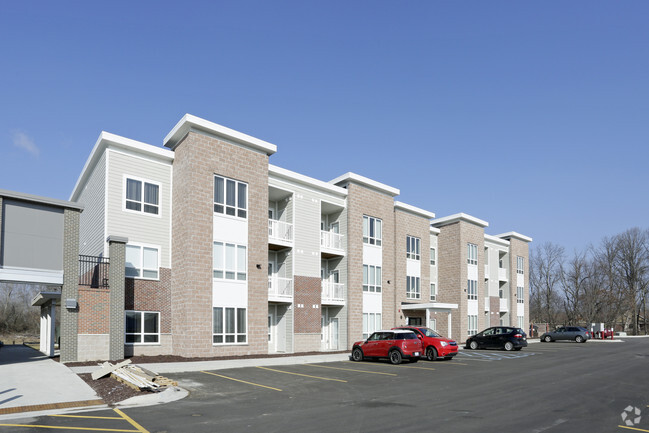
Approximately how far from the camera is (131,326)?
2306 centimetres

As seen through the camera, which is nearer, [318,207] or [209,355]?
[209,355]

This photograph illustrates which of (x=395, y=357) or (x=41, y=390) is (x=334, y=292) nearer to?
(x=395, y=357)

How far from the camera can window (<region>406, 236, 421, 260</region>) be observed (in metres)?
39.0

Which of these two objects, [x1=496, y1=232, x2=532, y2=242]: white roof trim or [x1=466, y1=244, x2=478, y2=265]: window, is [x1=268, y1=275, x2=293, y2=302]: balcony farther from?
[x1=496, y1=232, x2=532, y2=242]: white roof trim

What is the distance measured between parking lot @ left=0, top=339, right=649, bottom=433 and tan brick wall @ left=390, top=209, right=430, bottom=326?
14.8 m

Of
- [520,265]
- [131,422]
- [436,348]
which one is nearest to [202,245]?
[436,348]

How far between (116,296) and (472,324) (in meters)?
→ 33.0

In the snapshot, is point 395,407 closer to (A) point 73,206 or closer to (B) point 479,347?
(A) point 73,206

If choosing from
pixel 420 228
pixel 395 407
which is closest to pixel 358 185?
pixel 420 228

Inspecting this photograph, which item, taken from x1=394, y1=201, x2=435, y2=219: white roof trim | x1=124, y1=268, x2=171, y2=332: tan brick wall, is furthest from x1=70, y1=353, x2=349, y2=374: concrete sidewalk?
x1=394, y1=201, x2=435, y2=219: white roof trim

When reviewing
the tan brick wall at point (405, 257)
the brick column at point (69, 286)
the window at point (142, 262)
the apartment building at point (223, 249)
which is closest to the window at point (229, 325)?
the apartment building at point (223, 249)

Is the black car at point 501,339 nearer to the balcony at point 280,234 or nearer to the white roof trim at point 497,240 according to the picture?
the balcony at point 280,234

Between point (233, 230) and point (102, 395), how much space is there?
13009mm

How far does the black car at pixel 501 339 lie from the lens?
106 ft
